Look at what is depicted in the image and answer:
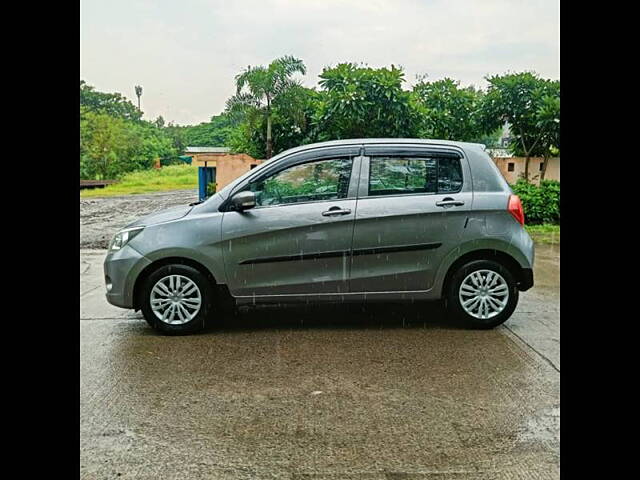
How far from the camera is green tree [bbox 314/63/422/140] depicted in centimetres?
1470

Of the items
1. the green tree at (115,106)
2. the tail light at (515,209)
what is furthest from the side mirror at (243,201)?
the green tree at (115,106)

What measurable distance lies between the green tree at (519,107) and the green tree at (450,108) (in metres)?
0.38

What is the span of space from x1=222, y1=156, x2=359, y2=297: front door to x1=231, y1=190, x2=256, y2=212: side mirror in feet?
0.17

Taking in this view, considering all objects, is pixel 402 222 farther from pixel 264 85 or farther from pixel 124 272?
pixel 264 85

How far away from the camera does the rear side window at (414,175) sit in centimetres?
629

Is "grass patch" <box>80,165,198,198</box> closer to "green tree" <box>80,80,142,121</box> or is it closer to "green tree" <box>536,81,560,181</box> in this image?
"green tree" <box>80,80,142,121</box>

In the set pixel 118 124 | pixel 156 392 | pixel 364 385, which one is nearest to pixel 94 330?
pixel 156 392

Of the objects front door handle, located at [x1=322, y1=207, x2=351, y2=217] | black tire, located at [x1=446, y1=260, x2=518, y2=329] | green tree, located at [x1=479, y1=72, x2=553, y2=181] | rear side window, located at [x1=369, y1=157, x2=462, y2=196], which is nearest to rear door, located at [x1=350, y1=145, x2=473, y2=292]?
rear side window, located at [x1=369, y1=157, x2=462, y2=196]

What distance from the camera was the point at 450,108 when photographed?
16.7 meters

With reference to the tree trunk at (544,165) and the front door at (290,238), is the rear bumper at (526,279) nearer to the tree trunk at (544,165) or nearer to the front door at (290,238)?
the front door at (290,238)
